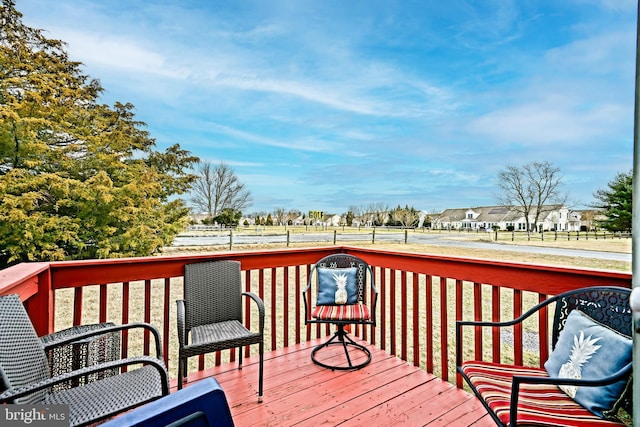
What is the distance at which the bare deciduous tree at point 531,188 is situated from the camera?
7219 millimetres

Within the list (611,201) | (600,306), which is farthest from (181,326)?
(611,201)

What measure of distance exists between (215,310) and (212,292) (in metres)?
0.15

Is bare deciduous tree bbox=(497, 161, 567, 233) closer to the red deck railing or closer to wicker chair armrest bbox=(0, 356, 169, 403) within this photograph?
the red deck railing

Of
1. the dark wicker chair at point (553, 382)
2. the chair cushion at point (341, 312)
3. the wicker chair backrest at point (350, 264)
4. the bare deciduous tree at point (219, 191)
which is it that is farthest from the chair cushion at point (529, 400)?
the bare deciduous tree at point (219, 191)

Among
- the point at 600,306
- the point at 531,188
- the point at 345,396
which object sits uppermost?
the point at 531,188

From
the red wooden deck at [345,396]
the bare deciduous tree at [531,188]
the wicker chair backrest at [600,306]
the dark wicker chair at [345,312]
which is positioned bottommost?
the red wooden deck at [345,396]

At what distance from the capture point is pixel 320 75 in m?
6.56

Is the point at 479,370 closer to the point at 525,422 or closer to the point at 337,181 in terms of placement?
the point at 525,422

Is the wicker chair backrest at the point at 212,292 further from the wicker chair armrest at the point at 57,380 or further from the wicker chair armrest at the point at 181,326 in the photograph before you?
the wicker chair armrest at the point at 57,380

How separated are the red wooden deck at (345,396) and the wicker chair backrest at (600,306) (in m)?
0.81

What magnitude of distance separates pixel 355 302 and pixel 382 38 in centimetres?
475

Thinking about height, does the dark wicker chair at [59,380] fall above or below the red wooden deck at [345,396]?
above

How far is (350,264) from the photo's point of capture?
126 inches

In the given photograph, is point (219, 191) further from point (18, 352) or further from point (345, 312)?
point (18, 352)
